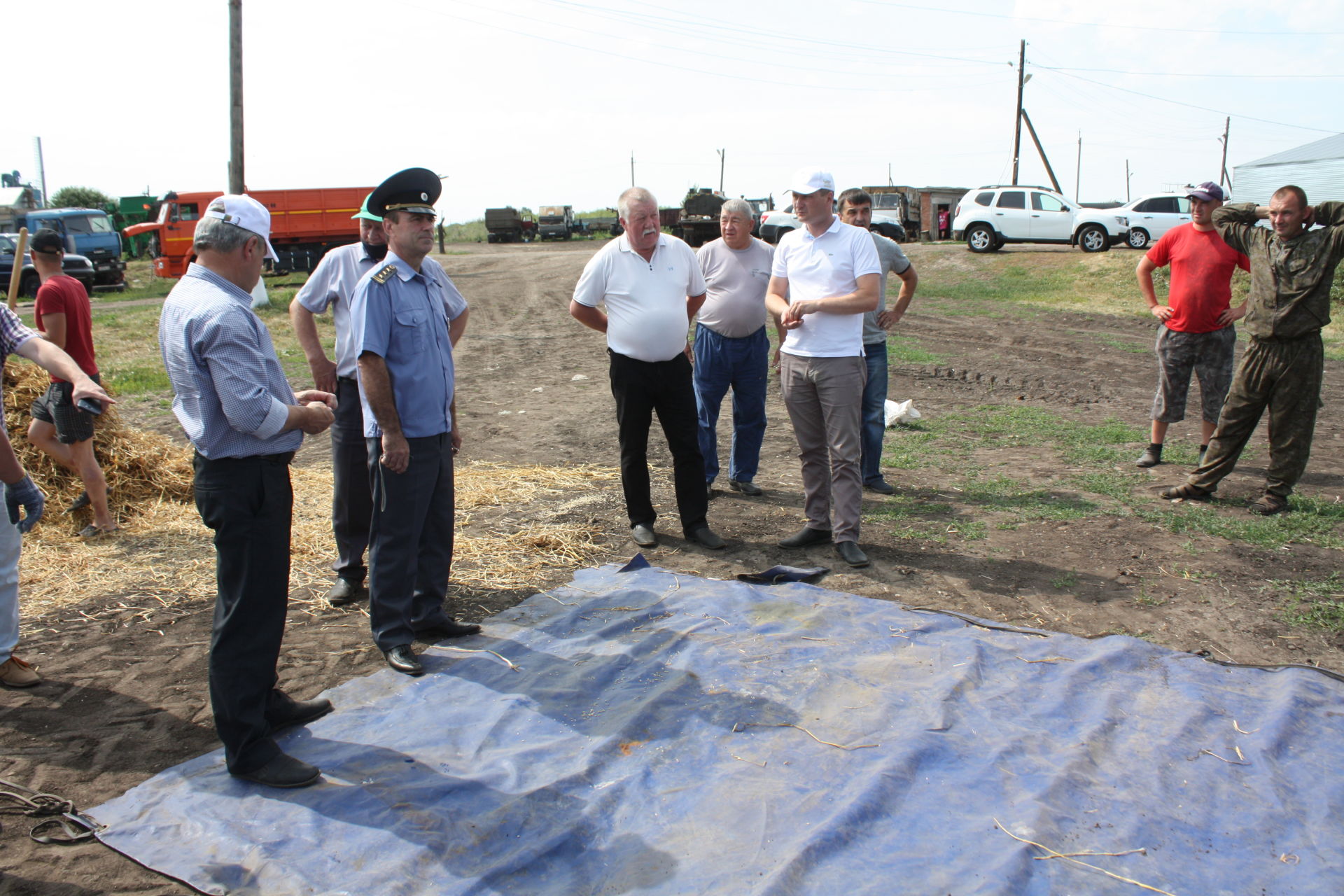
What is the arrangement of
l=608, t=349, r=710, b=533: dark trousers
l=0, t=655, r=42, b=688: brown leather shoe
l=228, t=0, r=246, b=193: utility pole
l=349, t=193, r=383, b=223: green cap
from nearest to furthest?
l=0, t=655, r=42, b=688: brown leather shoe < l=349, t=193, r=383, b=223: green cap < l=608, t=349, r=710, b=533: dark trousers < l=228, t=0, r=246, b=193: utility pole

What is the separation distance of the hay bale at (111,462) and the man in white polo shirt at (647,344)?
3.23 metres

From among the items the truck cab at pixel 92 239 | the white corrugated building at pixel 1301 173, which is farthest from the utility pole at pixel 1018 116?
the truck cab at pixel 92 239

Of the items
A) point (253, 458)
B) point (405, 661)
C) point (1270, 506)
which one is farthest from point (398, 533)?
point (1270, 506)

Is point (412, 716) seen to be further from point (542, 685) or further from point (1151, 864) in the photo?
point (1151, 864)

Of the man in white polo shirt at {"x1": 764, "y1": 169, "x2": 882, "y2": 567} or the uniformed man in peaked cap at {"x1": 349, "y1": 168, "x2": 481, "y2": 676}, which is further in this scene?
the man in white polo shirt at {"x1": 764, "y1": 169, "x2": 882, "y2": 567}

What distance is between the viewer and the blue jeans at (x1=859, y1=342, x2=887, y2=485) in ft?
20.9

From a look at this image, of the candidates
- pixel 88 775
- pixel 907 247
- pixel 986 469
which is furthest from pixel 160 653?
pixel 907 247

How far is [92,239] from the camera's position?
25656 millimetres

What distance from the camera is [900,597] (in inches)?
178

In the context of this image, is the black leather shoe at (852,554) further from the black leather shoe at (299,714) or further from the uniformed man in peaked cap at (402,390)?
the black leather shoe at (299,714)

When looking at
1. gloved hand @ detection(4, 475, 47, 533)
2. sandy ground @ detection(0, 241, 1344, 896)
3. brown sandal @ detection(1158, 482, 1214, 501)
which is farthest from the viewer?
brown sandal @ detection(1158, 482, 1214, 501)

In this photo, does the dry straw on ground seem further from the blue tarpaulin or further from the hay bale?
the blue tarpaulin

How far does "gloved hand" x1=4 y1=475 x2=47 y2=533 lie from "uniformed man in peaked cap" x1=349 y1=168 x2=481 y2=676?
4.22 feet

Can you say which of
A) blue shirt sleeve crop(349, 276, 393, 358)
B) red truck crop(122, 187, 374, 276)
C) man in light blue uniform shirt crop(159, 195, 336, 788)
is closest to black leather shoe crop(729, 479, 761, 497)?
blue shirt sleeve crop(349, 276, 393, 358)
